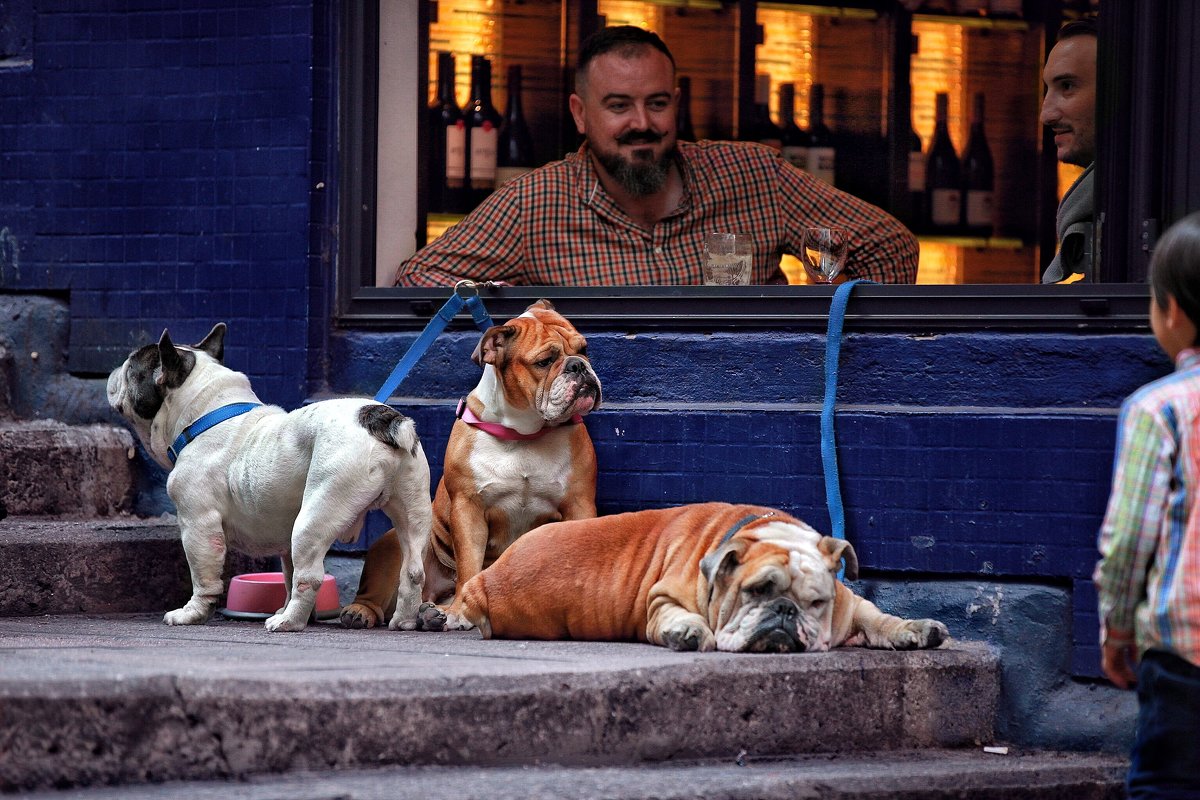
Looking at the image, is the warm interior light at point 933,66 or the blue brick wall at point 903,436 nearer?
the blue brick wall at point 903,436

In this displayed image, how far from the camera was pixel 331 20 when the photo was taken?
6254mm

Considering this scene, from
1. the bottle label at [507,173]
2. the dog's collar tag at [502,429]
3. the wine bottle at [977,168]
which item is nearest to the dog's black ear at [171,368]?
the dog's collar tag at [502,429]

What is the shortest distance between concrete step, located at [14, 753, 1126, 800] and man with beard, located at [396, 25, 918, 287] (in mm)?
2034

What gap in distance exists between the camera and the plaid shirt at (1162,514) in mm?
3307

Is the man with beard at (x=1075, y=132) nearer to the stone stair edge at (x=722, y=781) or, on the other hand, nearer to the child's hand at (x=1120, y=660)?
the stone stair edge at (x=722, y=781)

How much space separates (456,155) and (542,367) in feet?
5.81

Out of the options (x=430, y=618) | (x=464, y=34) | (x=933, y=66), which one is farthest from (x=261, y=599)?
(x=933, y=66)

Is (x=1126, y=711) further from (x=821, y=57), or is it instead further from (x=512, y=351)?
(x=821, y=57)

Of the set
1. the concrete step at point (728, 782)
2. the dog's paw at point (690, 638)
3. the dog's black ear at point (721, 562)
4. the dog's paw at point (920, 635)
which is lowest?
the concrete step at point (728, 782)

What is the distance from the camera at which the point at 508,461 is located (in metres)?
5.44

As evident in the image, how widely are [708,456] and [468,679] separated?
6.25ft

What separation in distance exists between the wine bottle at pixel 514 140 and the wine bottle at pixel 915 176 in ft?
5.35

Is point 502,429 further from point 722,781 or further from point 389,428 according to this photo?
point 722,781

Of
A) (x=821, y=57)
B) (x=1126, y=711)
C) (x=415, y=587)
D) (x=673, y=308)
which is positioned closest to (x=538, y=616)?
(x=415, y=587)
